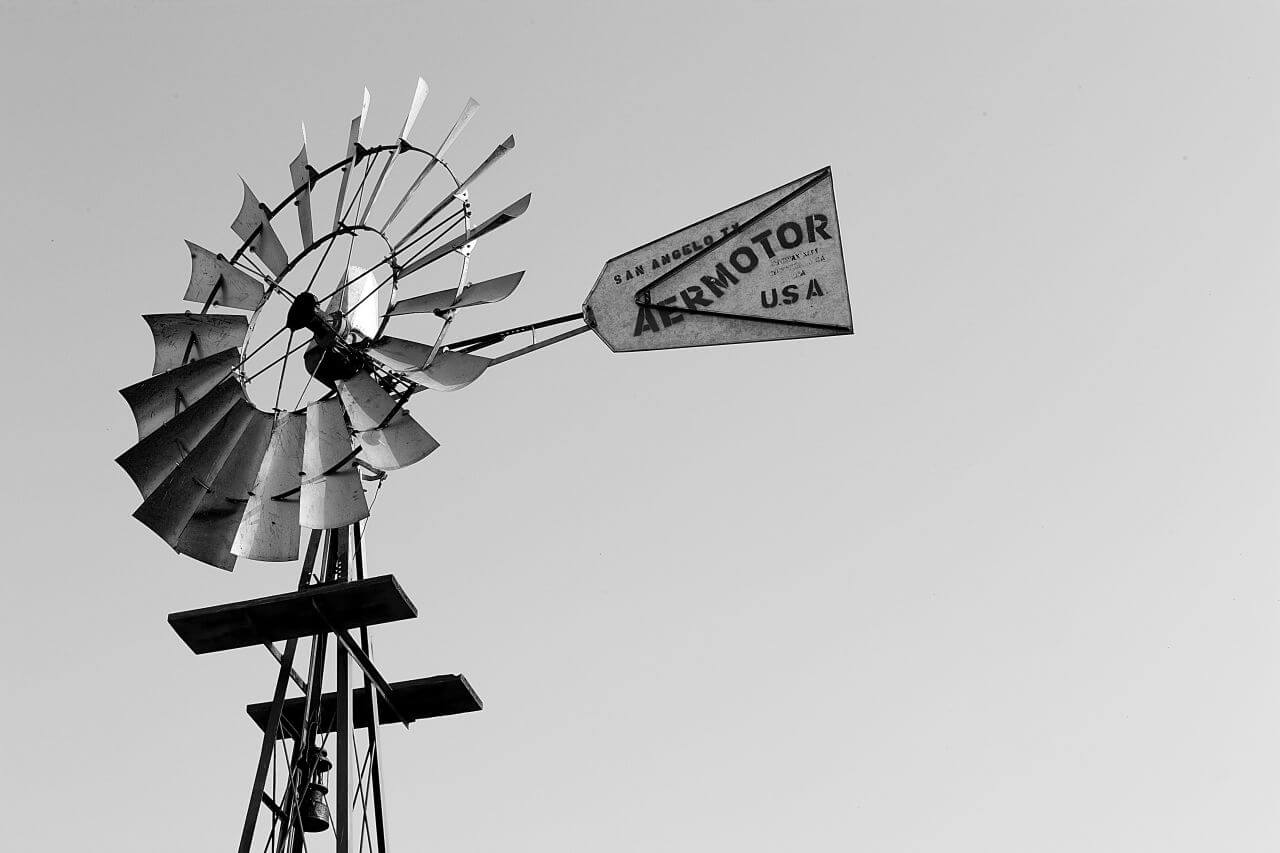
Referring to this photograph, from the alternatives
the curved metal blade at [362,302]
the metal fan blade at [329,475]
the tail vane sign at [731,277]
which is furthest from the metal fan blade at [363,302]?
the tail vane sign at [731,277]

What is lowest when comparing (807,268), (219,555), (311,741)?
(311,741)

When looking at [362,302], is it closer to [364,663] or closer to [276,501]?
[276,501]

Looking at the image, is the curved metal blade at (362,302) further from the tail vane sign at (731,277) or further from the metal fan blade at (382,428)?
the tail vane sign at (731,277)

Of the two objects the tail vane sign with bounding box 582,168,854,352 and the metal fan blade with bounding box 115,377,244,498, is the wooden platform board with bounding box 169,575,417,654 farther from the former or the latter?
the tail vane sign with bounding box 582,168,854,352

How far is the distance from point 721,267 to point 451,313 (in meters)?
1.46

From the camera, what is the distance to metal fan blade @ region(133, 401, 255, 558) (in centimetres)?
759

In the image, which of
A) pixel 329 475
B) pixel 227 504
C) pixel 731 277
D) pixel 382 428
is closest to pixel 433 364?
pixel 382 428

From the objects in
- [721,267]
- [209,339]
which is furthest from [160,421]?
[721,267]

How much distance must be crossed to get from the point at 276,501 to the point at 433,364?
42.0 inches

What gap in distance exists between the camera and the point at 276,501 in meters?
7.74

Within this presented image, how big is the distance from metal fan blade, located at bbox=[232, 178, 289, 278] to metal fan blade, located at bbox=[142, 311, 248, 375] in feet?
1.24

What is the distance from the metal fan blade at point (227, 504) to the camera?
756cm

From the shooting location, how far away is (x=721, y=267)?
8156 mm

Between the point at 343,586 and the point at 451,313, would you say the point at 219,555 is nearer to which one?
the point at 343,586
